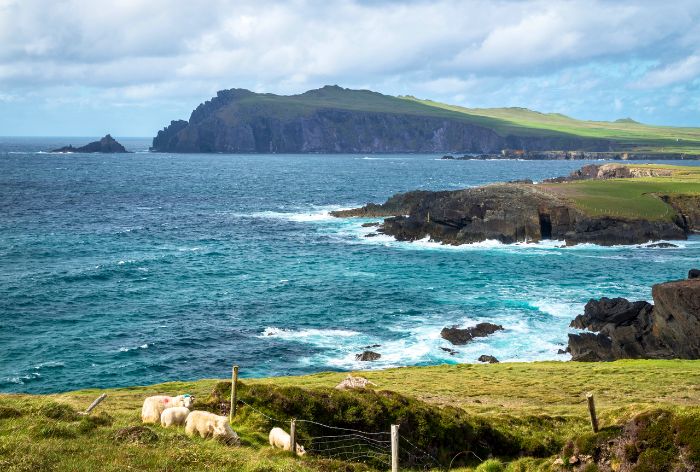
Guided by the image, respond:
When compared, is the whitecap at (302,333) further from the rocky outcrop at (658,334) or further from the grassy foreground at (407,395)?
the rocky outcrop at (658,334)

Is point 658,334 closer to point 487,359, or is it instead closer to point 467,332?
point 487,359

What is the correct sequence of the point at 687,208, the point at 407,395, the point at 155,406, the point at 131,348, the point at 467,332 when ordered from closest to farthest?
1. the point at 155,406
2. the point at 407,395
3. the point at 131,348
4. the point at 467,332
5. the point at 687,208

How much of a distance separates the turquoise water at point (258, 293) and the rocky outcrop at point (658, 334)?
312cm

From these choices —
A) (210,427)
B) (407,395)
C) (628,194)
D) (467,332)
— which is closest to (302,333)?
(467,332)

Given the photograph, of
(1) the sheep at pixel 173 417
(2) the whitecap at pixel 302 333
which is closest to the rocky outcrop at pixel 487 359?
(2) the whitecap at pixel 302 333

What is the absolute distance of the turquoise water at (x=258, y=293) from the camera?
54.8 meters

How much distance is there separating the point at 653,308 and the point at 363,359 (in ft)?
88.2

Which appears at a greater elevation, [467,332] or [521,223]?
[521,223]

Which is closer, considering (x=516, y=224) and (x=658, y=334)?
(x=658, y=334)

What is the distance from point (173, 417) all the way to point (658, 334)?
45.4 meters

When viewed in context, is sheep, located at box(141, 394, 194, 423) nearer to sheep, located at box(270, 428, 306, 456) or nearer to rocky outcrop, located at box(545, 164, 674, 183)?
sheep, located at box(270, 428, 306, 456)

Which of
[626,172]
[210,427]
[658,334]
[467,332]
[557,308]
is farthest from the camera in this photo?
[626,172]

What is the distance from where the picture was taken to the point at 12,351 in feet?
177

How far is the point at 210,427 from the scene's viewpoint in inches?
898
